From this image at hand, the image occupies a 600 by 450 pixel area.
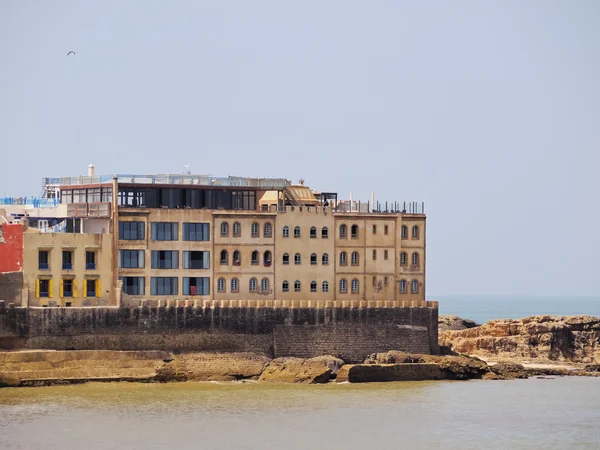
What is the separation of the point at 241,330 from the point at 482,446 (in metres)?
24.1

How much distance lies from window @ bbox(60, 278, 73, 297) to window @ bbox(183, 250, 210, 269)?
23.7ft

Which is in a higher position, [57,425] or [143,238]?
[143,238]

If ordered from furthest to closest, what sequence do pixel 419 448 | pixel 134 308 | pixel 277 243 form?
pixel 277 243
pixel 134 308
pixel 419 448

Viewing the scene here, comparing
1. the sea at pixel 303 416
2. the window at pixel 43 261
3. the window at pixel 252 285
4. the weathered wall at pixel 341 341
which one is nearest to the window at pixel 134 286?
the window at pixel 43 261

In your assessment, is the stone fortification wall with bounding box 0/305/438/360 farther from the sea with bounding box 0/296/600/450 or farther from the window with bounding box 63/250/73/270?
the window with bounding box 63/250/73/270

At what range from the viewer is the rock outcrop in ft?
355

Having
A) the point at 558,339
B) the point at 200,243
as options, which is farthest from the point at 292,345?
the point at 558,339

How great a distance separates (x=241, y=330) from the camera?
3880 inches

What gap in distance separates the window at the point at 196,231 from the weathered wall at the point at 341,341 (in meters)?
7.71

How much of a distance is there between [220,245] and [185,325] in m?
7.14

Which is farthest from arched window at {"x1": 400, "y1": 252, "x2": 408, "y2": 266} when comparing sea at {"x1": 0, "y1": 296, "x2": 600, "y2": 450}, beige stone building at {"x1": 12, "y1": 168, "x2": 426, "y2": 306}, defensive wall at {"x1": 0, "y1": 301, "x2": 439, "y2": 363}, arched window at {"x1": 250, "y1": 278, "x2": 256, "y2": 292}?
sea at {"x1": 0, "y1": 296, "x2": 600, "y2": 450}

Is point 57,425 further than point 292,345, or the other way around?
point 292,345

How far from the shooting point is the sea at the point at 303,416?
78.1 metres

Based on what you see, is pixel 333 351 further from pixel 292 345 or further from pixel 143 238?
pixel 143 238
